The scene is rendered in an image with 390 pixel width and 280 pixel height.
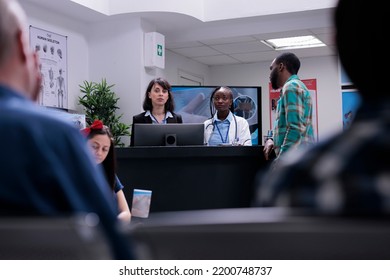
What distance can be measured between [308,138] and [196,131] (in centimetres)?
69

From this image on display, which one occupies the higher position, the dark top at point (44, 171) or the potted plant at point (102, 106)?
the potted plant at point (102, 106)

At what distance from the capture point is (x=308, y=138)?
2625 mm

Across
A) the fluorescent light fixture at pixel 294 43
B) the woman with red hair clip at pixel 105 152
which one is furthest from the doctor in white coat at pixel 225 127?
the fluorescent light fixture at pixel 294 43

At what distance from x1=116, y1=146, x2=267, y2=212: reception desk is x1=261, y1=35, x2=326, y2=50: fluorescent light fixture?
340 cm

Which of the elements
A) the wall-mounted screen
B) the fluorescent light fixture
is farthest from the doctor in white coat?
the fluorescent light fixture

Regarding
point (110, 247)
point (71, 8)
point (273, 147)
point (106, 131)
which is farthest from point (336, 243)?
point (71, 8)

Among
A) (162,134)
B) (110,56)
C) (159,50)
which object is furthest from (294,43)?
(162,134)

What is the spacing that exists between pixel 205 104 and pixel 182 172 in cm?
313

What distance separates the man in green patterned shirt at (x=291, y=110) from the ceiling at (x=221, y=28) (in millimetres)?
1876

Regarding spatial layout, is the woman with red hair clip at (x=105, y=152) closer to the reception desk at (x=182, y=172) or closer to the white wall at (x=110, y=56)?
the reception desk at (x=182, y=172)

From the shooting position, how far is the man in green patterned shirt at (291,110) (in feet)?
8.38

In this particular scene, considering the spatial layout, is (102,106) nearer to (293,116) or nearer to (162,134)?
(162,134)

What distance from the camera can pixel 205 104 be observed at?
603 centimetres

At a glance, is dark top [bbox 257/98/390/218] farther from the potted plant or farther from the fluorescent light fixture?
the fluorescent light fixture
